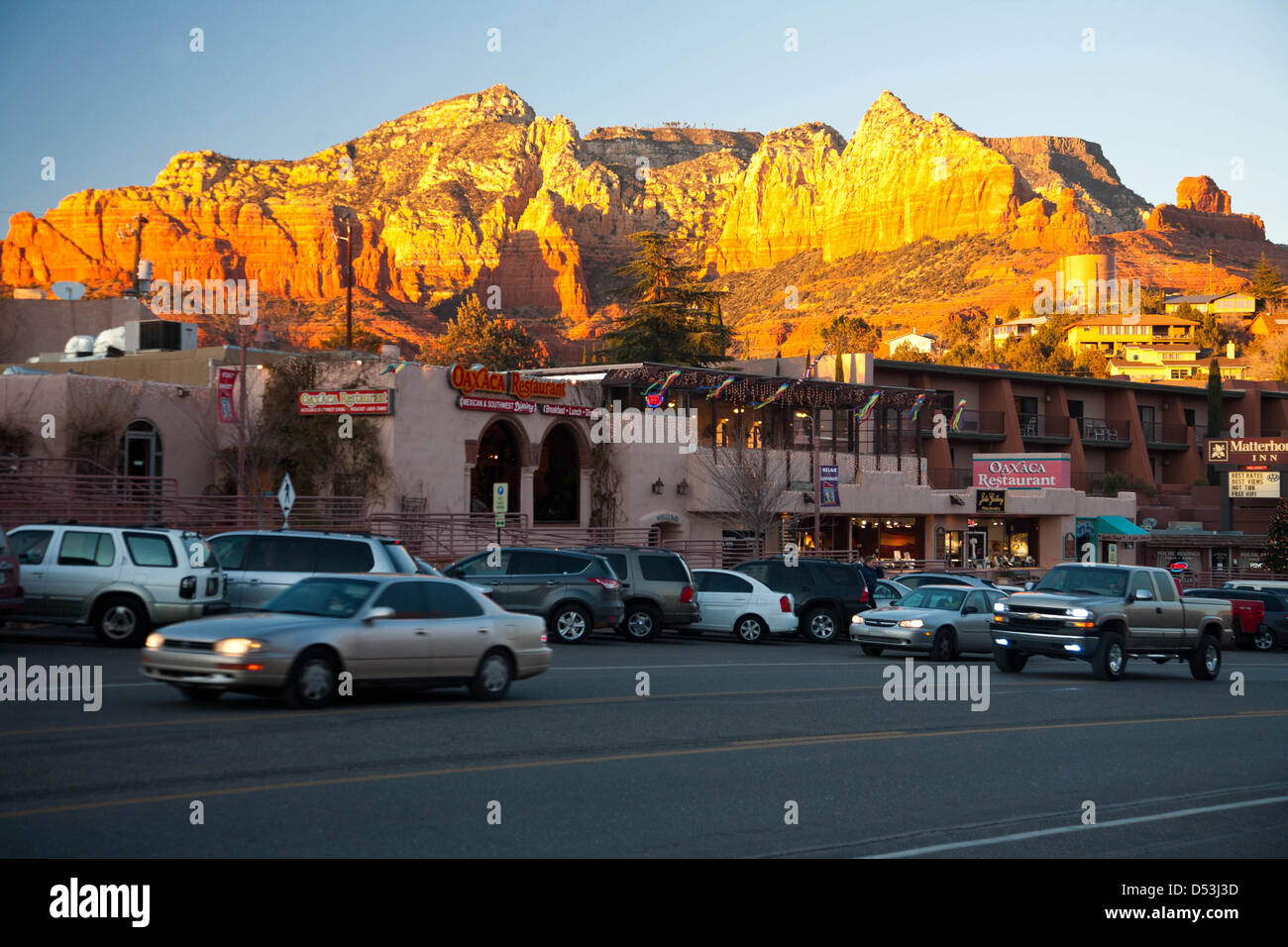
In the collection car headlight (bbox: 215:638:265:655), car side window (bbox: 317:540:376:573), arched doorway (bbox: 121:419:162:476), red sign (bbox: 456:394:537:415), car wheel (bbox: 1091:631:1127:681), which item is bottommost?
car wheel (bbox: 1091:631:1127:681)

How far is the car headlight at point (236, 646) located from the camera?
42.9 ft

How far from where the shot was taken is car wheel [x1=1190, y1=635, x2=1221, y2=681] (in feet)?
75.6

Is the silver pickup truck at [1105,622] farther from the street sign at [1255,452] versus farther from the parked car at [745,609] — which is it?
the street sign at [1255,452]

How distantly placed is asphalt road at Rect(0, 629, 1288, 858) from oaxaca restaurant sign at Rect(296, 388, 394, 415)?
21385 millimetres

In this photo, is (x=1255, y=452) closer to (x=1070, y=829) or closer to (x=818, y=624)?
(x=818, y=624)

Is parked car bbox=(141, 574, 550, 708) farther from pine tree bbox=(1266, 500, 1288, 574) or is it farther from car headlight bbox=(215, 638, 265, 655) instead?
pine tree bbox=(1266, 500, 1288, 574)

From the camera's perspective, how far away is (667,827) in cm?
888

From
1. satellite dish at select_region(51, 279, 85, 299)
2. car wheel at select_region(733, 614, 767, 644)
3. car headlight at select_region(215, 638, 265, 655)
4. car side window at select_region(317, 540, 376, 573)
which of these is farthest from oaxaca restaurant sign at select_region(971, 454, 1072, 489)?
car headlight at select_region(215, 638, 265, 655)

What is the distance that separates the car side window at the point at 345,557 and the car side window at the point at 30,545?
4.00 metres

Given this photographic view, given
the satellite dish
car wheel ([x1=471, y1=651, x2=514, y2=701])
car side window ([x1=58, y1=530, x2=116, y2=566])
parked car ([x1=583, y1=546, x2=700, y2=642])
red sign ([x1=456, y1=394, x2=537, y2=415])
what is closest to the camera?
car wheel ([x1=471, y1=651, x2=514, y2=701])

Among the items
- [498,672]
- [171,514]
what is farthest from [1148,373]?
[498,672]

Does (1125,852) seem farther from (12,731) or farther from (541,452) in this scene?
(541,452)

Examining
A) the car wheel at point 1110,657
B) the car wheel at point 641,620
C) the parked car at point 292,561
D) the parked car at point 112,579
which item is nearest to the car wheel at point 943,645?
the car wheel at point 1110,657

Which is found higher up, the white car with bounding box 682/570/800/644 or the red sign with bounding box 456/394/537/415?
the red sign with bounding box 456/394/537/415
